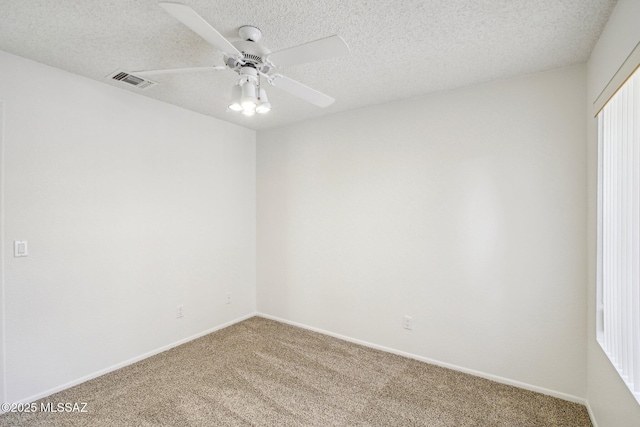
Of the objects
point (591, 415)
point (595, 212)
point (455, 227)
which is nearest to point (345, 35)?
point (455, 227)

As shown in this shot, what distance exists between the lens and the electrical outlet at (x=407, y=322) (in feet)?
9.74

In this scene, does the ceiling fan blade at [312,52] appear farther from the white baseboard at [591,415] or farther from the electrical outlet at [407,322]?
the white baseboard at [591,415]

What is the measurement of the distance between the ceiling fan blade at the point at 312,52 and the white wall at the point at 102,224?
6.36 feet

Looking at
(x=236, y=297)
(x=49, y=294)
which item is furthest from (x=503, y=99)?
(x=49, y=294)

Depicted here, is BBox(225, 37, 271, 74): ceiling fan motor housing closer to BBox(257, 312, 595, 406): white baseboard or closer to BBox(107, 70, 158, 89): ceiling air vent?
BBox(107, 70, 158, 89): ceiling air vent

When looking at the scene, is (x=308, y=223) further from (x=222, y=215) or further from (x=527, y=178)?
(x=527, y=178)

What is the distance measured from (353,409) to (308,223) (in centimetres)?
203

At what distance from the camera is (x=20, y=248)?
2213 mm

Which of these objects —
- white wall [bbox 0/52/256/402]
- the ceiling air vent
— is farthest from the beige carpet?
the ceiling air vent

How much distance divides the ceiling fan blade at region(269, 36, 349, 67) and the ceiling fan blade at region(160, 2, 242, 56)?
0.86ft

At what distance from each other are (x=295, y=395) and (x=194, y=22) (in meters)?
2.51

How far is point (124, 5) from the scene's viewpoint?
165 centimetres

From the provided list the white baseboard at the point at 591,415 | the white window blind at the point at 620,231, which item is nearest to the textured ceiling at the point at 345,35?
the white window blind at the point at 620,231

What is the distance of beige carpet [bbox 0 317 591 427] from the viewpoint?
208cm
